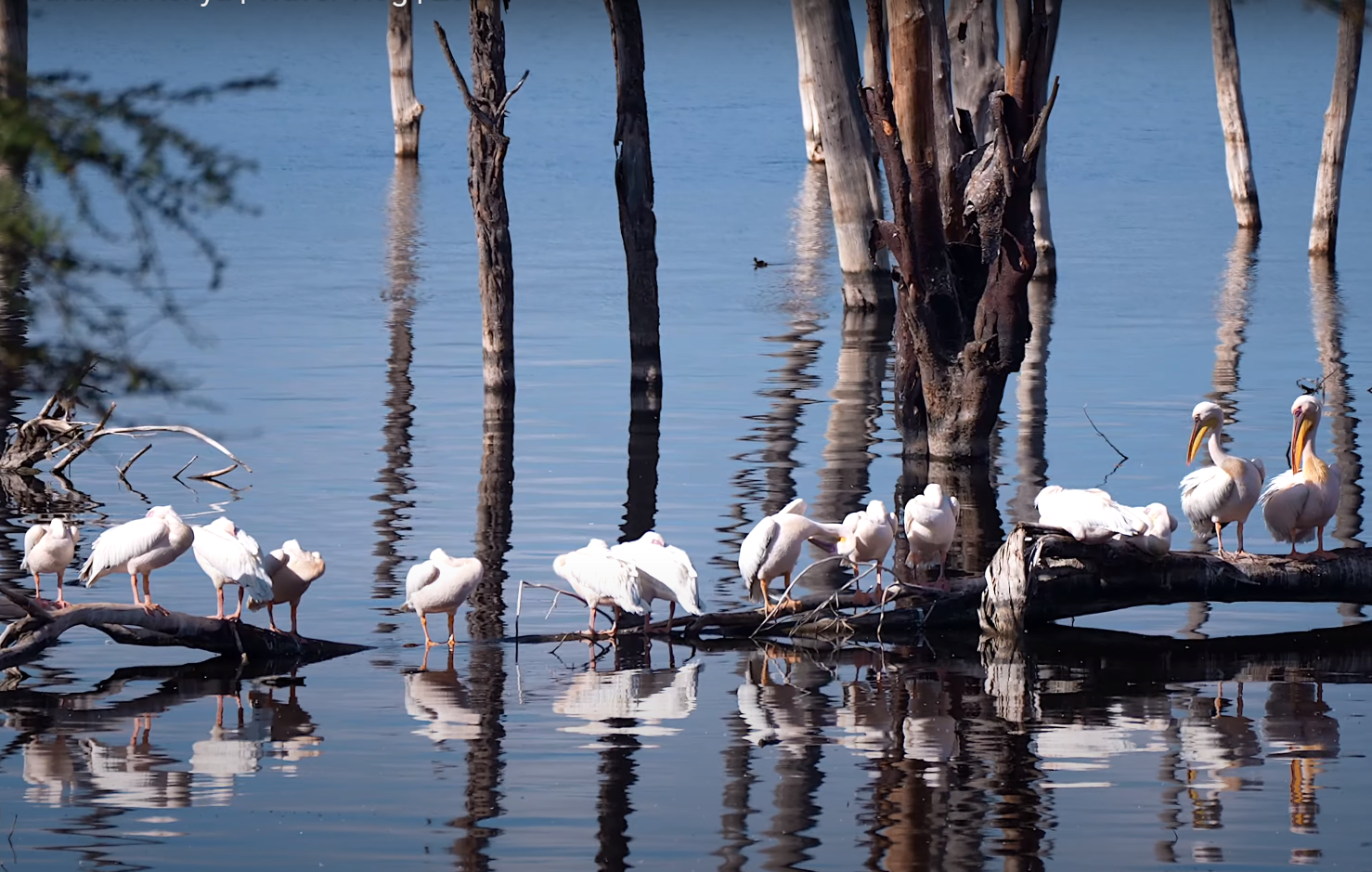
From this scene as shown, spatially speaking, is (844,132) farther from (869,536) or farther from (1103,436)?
(869,536)

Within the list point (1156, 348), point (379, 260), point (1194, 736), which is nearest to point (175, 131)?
point (1194, 736)

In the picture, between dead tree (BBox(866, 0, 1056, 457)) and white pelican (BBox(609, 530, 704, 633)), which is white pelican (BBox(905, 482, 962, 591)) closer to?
white pelican (BBox(609, 530, 704, 633))

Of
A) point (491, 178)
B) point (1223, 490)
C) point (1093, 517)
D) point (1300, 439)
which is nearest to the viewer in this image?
point (1093, 517)

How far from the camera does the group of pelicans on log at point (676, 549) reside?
34.5 feet

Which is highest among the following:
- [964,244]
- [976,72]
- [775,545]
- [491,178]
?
[976,72]

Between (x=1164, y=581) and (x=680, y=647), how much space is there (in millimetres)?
2503

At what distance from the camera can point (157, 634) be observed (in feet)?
33.8

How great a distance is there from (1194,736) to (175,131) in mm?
5532

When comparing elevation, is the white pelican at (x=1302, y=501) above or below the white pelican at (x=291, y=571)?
above

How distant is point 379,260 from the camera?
30062 millimetres

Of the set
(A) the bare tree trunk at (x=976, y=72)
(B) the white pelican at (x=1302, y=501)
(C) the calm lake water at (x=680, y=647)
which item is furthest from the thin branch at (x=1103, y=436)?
(B) the white pelican at (x=1302, y=501)

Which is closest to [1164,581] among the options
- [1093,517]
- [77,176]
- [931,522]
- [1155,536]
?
[1155,536]

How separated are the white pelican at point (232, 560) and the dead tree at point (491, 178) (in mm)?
5495

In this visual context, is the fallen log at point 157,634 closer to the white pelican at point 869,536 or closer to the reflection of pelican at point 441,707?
the reflection of pelican at point 441,707
